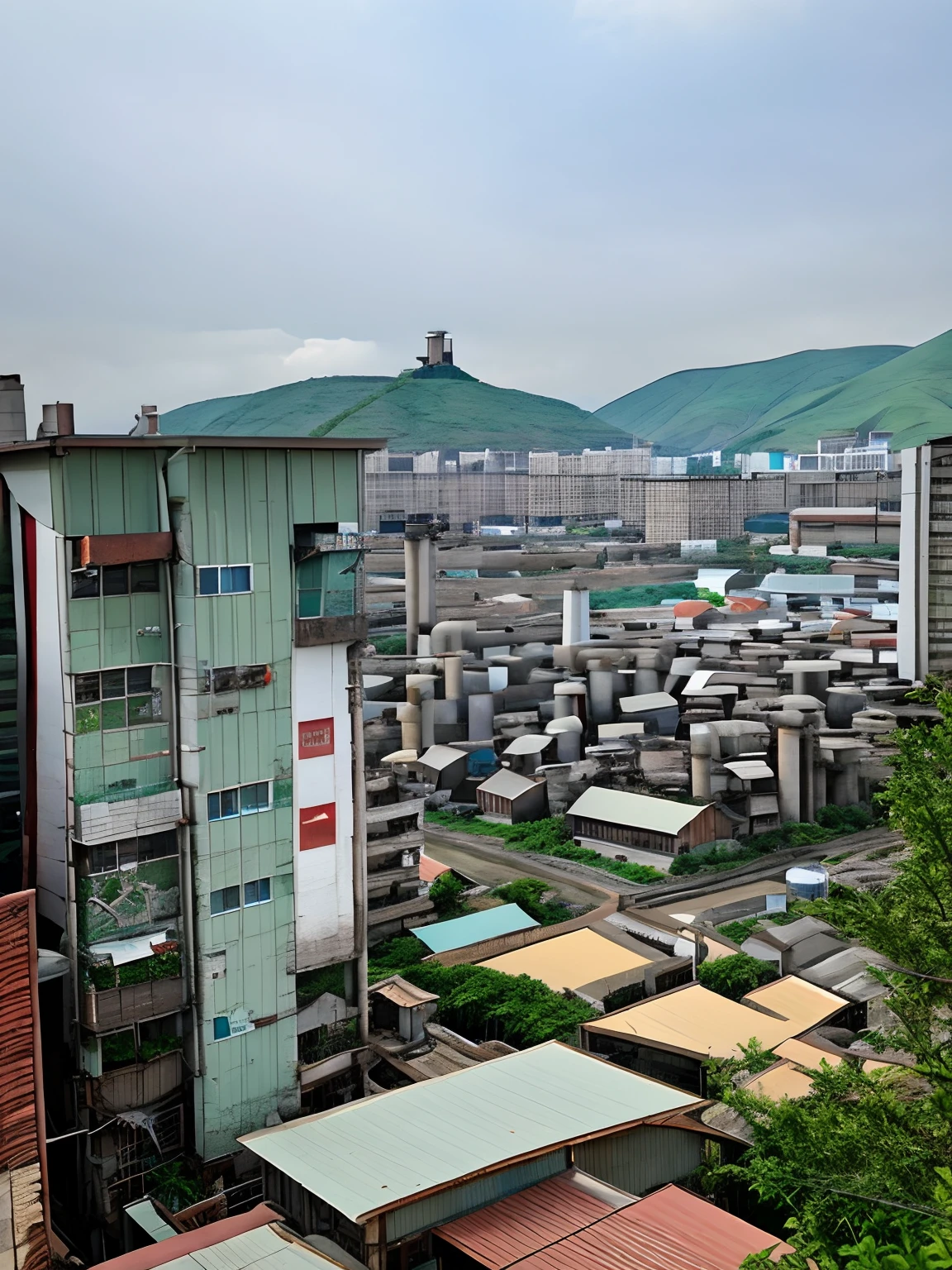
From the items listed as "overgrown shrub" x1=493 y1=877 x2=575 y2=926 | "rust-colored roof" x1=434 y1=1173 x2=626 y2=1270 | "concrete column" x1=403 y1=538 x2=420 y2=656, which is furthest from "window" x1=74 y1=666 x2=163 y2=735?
"concrete column" x1=403 y1=538 x2=420 y2=656

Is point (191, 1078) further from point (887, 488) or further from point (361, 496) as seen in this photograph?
point (887, 488)

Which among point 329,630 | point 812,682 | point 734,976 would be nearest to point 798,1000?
point 734,976

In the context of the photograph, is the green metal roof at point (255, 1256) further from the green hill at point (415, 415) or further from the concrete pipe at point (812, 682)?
the green hill at point (415, 415)

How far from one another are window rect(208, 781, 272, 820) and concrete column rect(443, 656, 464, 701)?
14.3 meters

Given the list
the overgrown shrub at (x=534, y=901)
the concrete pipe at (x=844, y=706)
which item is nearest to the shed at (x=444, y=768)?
the overgrown shrub at (x=534, y=901)

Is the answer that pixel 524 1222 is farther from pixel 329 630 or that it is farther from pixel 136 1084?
pixel 329 630

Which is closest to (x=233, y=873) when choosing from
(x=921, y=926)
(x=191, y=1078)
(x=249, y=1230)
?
(x=191, y=1078)

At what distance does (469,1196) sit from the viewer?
21.9 ft

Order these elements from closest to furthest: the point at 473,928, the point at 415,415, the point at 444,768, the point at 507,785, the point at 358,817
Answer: the point at 358,817 → the point at 473,928 → the point at 507,785 → the point at 444,768 → the point at 415,415

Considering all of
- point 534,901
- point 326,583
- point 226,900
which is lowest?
point 534,901

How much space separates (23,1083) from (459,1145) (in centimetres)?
244

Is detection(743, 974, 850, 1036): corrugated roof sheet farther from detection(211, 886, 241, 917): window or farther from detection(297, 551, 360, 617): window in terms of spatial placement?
detection(297, 551, 360, 617): window

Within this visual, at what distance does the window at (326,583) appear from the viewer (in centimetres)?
856

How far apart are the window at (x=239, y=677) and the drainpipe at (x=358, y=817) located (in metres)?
0.81
